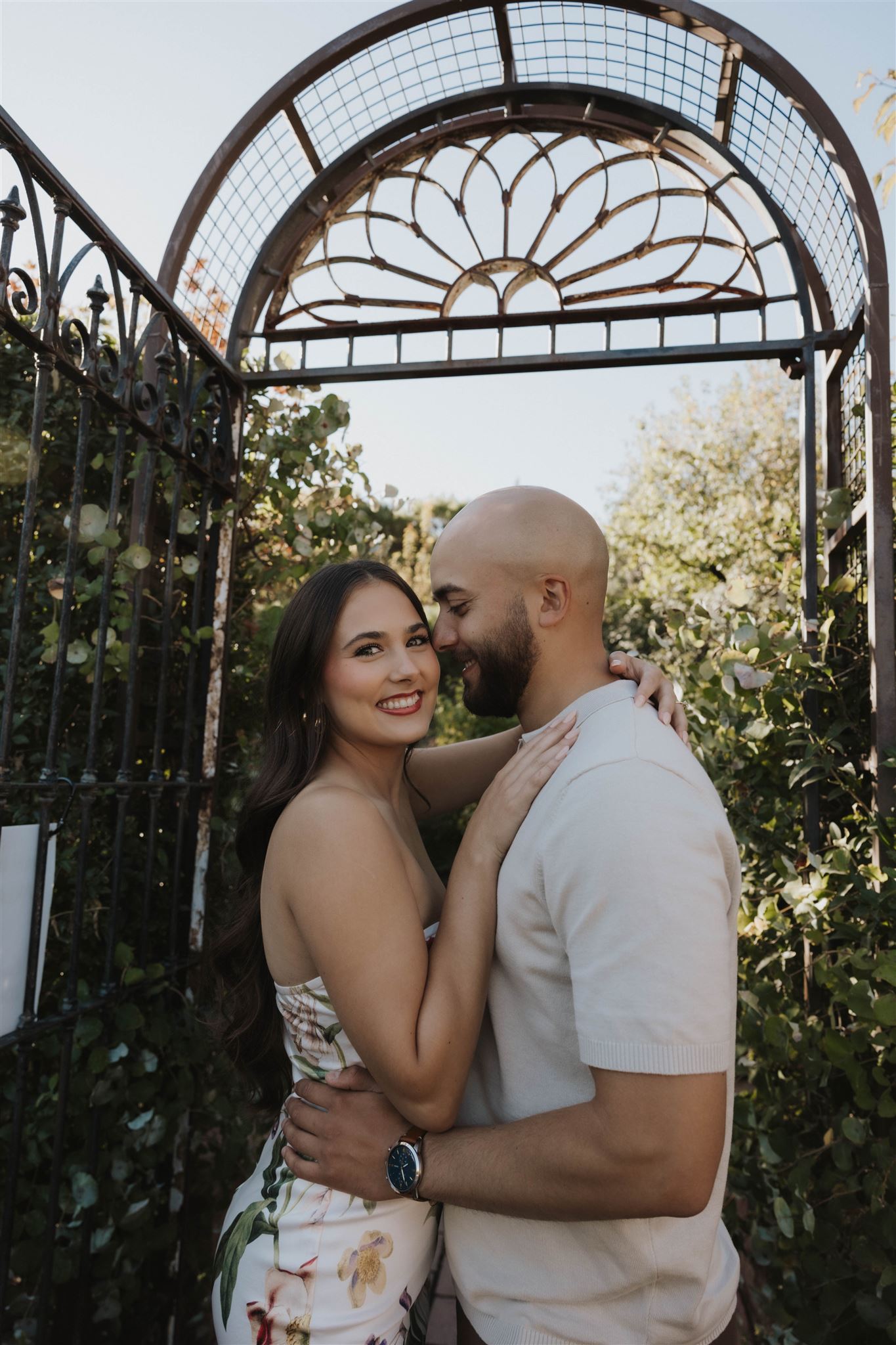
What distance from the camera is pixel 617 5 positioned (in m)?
2.75

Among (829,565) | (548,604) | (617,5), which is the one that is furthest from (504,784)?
(617,5)

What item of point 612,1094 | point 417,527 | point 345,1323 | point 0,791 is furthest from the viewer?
point 417,527

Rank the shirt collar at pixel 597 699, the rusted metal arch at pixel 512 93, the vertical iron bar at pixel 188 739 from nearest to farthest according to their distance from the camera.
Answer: the shirt collar at pixel 597 699
the rusted metal arch at pixel 512 93
the vertical iron bar at pixel 188 739

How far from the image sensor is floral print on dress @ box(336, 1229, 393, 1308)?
1532 mm

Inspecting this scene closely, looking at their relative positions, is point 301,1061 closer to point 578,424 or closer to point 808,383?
point 808,383

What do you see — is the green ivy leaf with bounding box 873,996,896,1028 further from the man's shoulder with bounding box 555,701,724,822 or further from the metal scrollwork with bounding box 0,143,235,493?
the metal scrollwork with bounding box 0,143,235,493

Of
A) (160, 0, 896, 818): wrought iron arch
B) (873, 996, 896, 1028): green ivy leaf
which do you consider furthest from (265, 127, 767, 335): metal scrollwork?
(873, 996, 896, 1028): green ivy leaf

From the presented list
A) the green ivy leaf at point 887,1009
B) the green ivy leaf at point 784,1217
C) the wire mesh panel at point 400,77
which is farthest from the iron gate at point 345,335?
the green ivy leaf at point 784,1217

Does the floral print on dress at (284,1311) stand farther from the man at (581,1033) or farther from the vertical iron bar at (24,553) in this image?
the vertical iron bar at (24,553)

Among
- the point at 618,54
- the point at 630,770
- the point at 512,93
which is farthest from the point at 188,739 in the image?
the point at 618,54

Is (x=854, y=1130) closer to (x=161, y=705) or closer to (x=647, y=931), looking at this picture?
(x=647, y=931)

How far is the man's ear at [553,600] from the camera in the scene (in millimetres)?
1718

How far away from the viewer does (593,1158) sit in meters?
1.23

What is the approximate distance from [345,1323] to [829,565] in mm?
2424
